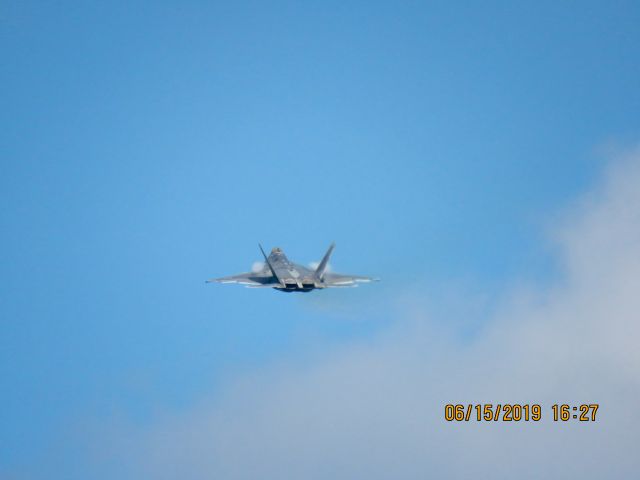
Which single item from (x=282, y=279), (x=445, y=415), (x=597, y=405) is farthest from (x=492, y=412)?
(x=282, y=279)

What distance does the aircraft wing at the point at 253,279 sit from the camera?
73062 mm

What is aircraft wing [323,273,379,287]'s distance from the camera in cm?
7412

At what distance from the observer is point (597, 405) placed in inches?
3536

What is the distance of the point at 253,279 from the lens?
253 ft

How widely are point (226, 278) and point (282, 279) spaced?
23.7 feet

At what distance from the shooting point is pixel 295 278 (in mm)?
73438

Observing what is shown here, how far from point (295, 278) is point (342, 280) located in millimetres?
5310

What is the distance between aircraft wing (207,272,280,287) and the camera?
73.1 meters

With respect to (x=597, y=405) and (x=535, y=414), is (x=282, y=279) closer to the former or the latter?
(x=535, y=414)

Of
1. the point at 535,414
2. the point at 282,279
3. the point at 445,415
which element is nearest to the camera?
the point at 282,279

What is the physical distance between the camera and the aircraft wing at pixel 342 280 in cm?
7412

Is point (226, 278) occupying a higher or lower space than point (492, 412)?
higher

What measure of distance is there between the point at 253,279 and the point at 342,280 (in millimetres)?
9817

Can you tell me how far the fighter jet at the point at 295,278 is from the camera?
237 feet
